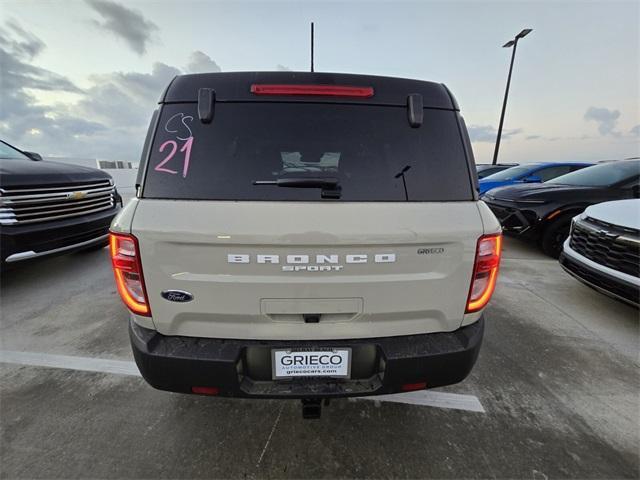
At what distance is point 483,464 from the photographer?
5.36 ft

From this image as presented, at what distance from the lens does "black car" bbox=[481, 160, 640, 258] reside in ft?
15.8

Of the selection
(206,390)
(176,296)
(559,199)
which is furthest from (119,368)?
(559,199)

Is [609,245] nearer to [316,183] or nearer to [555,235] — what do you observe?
[555,235]

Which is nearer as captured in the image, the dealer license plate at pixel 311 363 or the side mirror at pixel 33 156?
the dealer license plate at pixel 311 363

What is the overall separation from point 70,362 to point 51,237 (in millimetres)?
1998

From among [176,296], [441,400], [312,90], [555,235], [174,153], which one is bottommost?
[441,400]

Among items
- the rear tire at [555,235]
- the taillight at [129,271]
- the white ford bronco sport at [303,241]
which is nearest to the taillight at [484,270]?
the white ford bronco sport at [303,241]

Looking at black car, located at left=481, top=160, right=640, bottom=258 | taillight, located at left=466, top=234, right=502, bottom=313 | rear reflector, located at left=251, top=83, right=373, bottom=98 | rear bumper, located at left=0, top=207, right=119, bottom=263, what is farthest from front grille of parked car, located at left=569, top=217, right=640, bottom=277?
→ rear bumper, located at left=0, top=207, right=119, bottom=263

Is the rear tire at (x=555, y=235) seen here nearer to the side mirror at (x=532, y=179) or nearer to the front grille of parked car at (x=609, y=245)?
the front grille of parked car at (x=609, y=245)

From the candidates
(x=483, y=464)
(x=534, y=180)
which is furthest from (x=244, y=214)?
(x=534, y=180)

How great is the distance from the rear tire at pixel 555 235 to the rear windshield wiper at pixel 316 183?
5.23 m

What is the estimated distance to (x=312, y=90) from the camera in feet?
5.05

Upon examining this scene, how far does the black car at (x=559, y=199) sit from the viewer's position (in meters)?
4.82

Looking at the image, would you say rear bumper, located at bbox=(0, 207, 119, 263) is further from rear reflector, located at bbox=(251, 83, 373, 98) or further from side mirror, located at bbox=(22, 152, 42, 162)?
rear reflector, located at bbox=(251, 83, 373, 98)
